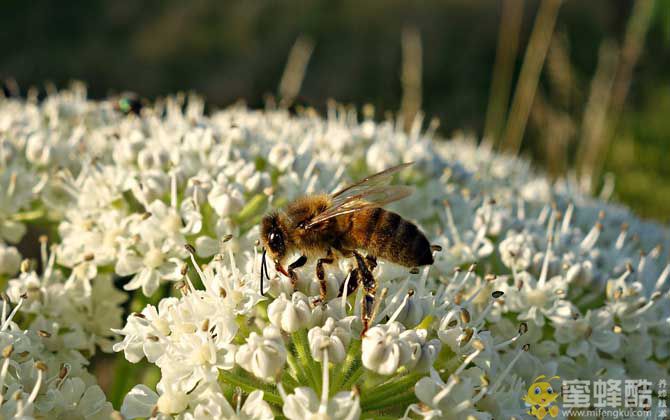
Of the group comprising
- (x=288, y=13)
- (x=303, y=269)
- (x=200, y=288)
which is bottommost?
(x=288, y=13)

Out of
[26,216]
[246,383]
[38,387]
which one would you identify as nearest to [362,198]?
[246,383]

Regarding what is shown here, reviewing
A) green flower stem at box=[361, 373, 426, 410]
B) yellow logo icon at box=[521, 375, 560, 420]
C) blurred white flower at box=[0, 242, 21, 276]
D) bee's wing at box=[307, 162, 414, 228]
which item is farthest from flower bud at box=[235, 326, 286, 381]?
blurred white flower at box=[0, 242, 21, 276]

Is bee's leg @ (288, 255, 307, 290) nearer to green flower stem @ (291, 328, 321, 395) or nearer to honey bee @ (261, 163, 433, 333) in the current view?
honey bee @ (261, 163, 433, 333)

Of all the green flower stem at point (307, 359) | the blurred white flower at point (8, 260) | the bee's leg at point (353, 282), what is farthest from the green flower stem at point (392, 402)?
the blurred white flower at point (8, 260)

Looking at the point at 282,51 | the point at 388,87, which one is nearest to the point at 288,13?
the point at 282,51

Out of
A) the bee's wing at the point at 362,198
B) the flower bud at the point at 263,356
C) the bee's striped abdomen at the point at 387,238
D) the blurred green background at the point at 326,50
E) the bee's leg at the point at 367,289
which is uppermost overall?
the bee's wing at the point at 362,198

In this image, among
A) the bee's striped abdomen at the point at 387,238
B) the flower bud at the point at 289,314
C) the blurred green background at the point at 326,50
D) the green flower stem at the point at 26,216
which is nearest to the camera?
the flower bud at the point at 289,314

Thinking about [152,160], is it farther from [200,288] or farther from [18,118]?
[18,118]

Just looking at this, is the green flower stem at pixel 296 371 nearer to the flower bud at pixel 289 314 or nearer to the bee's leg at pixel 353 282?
the flower bud at pixel 289 314
